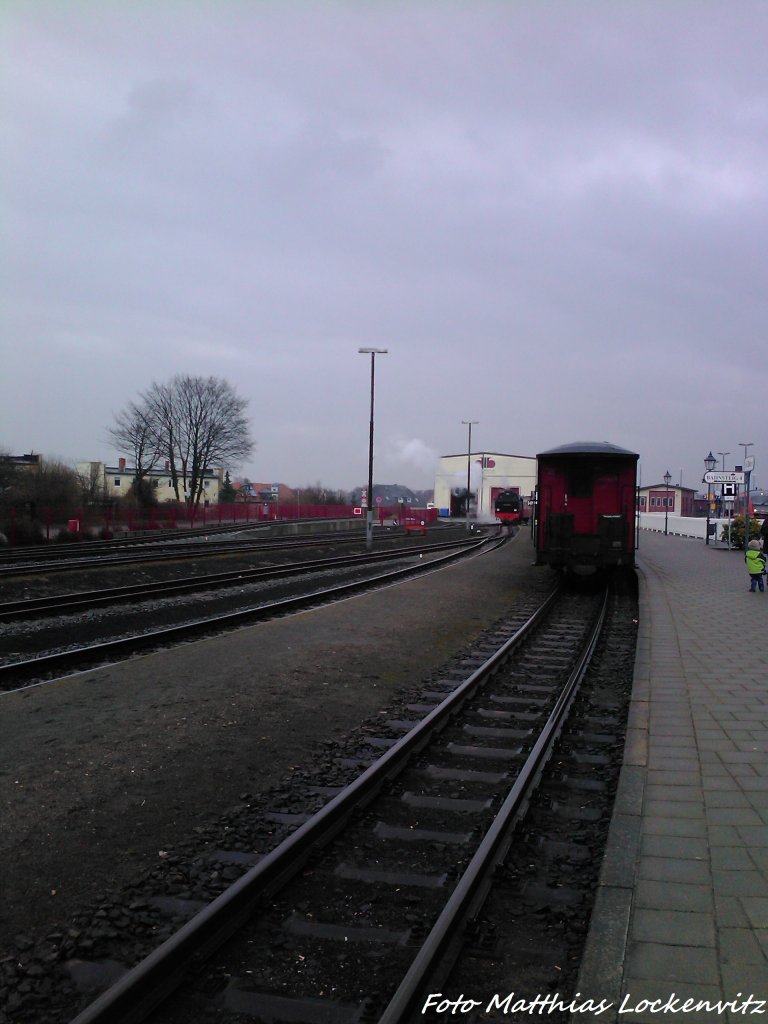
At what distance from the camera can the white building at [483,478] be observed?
80.4 meters

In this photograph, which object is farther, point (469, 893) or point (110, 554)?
point (110, 554)

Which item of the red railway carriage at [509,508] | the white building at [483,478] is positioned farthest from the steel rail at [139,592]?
the white building at [483,478]

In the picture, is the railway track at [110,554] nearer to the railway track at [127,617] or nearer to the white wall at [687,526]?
the railway track at [127,617]

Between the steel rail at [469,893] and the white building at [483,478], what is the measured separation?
68.4 meters

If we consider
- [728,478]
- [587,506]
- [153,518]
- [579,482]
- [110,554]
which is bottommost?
[110,554]

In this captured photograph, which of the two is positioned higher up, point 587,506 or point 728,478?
point 728,478

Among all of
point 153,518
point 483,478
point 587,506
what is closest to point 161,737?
point 587,506

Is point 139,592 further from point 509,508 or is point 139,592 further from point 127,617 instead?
point 509,508

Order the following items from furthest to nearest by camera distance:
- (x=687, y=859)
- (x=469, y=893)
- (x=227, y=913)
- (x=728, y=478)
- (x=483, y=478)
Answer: (x=483, y=478)
(x=728, y=478)
(x=687, y=859)
(x=469, y=893)
(x=227, y=913)

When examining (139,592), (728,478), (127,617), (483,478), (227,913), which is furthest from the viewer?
(483,478)

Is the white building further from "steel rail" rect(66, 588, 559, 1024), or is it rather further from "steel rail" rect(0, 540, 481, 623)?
"steel rail" rect(66, 588, 559, 1024)

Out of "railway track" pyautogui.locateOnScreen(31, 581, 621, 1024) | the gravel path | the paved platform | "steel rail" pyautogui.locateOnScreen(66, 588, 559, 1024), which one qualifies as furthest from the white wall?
"steel rail" pyautogui.locateOnScreen(66, 588, 559, 1024)

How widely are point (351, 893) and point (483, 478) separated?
79776 millimetres

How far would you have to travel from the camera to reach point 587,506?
19047 mm
